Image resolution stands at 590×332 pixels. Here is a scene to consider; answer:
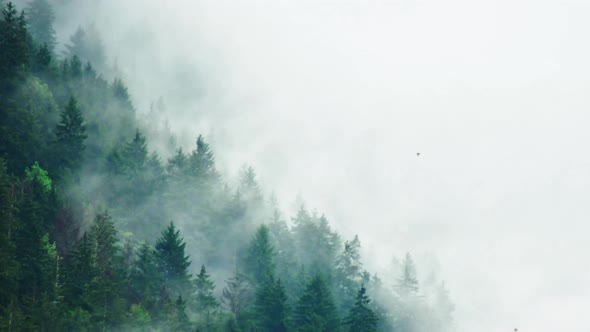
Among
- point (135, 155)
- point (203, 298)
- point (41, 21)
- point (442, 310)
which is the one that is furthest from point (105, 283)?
point (41, 21)

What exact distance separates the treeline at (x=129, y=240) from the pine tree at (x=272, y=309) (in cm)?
14

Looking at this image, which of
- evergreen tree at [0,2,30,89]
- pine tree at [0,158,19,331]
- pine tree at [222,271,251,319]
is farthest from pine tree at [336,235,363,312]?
pine tree at [0,158,19,331]

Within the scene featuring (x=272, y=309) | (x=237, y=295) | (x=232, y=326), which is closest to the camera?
(x=232, y=326)

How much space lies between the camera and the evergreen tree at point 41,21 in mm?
139000

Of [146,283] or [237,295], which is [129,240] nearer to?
[146,283]

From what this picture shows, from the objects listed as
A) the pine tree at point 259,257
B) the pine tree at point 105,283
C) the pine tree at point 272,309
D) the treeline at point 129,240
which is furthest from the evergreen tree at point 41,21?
the pine tree at point 272,309

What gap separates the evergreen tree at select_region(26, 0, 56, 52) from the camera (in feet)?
456

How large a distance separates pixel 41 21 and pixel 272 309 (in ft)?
316

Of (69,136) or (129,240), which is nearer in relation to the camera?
(69,136)

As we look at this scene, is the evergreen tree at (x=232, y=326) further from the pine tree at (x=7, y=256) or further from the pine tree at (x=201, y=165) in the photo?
the pine tree at (x=201, y=165)

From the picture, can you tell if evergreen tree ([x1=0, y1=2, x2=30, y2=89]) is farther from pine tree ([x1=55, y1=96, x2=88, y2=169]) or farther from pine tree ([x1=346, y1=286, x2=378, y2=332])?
pine tree ([x1=346, y1=286, x2=378, y2=332])

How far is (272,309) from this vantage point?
79250mm

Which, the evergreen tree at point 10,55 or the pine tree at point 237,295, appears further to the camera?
the pine tree at point 237,295

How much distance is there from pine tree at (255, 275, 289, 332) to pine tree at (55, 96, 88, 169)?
29339mm
